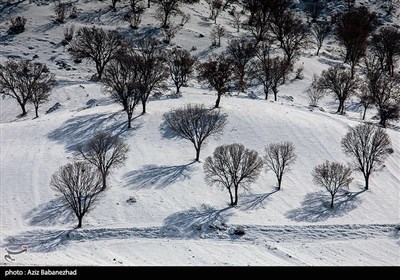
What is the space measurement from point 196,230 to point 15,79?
4943 cm

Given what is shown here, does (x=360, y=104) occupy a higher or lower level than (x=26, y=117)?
higher

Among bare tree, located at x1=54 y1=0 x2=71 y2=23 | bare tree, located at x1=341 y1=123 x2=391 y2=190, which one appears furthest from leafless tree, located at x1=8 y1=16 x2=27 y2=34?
bare tree, located at x1=341 y1=123 x2=391 y2=190

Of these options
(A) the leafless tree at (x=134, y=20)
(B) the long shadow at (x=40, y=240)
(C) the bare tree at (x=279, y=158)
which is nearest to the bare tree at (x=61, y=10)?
(A) the leafless tree at (x=134, y=20)

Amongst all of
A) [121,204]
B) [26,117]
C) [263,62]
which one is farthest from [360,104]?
[26,117]

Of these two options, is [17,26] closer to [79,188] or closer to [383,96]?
[79,188]

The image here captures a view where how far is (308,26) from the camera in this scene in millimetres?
122000

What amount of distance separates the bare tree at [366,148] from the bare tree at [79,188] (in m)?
32.8

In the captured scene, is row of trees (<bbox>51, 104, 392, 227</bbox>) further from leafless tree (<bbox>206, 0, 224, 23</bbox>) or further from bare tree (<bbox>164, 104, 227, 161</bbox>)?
leafless tree (<bbox>206, 0, 224, 23</bbox>)

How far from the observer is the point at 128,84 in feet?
218

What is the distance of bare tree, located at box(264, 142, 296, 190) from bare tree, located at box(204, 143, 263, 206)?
7.84ft

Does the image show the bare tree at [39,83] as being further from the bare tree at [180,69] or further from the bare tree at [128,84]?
the bare tree at [180,69]

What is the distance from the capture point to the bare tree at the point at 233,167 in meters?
52.6

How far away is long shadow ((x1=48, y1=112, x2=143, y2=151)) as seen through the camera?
63562 mm
